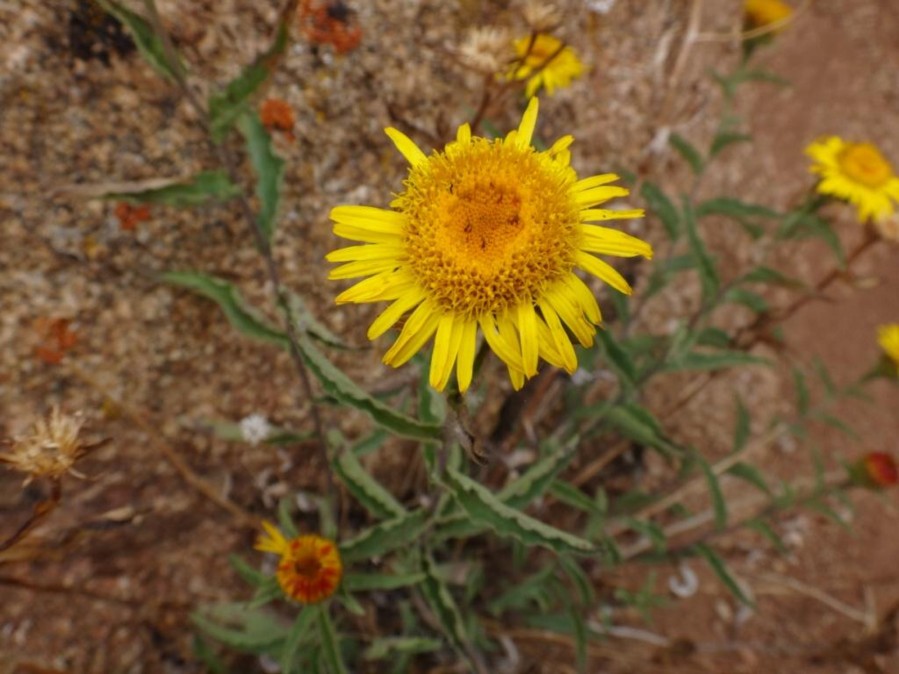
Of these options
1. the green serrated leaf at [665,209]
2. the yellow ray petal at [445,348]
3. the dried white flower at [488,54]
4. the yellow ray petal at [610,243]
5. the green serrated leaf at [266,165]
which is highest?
the dried white flower at [488,54]

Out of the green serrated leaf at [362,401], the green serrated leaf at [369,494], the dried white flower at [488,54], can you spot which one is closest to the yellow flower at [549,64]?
the dried white flower at [488,54]

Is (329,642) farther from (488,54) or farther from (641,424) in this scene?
(488,54)

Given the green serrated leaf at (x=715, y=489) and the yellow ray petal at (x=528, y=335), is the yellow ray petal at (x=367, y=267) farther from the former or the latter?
the green serrated leaf at (x=715, y=489)

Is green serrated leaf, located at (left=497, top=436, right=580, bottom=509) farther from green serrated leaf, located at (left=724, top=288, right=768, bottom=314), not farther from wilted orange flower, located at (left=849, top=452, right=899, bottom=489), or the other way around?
wilted orange flower, located at (left=849, top=452, right=899, bottom=489)

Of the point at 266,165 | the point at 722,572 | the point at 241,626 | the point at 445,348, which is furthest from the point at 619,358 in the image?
the point at 241,626

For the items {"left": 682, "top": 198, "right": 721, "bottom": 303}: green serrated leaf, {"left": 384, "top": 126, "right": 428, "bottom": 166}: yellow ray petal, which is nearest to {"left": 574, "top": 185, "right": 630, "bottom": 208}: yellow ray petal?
{"left": 384, "top": 126, "right": 428, "bottom": 166}: yellow ray petal

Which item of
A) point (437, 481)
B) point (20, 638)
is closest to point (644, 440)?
point (437, 481)

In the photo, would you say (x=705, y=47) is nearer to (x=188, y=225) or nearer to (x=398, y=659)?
(x=188, y=225)
